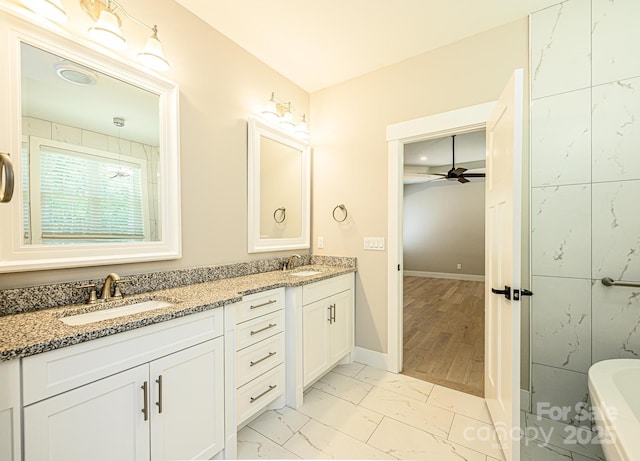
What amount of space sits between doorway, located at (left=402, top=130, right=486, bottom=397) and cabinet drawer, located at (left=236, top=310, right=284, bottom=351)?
1.35 meters

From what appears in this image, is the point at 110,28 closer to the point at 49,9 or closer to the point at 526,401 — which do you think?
the point at 49,9

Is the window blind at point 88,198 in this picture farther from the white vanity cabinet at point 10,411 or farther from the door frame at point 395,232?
the door frame at point 395,232

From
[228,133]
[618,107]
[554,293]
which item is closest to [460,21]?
[618,107]

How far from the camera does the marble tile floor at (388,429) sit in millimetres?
1514

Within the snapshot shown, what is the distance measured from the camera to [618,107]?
1614 mm

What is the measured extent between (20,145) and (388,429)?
2.44 meters

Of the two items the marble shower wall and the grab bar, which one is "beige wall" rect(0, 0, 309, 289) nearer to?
the marble shower wall

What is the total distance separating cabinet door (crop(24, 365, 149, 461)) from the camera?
2.86 feet

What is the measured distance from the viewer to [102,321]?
108cm

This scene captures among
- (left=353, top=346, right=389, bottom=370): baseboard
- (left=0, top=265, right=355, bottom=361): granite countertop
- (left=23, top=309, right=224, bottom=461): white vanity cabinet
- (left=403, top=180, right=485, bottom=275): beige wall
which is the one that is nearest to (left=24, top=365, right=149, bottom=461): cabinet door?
(left=23, top=309, right=224, bottom=461): white vanity cabinet

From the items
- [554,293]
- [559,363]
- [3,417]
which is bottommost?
[559,363]

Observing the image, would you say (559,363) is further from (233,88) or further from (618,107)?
(233,88)

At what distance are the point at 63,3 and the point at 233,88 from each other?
3.21ft

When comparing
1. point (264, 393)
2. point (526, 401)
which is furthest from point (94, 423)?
point (526, 401)
